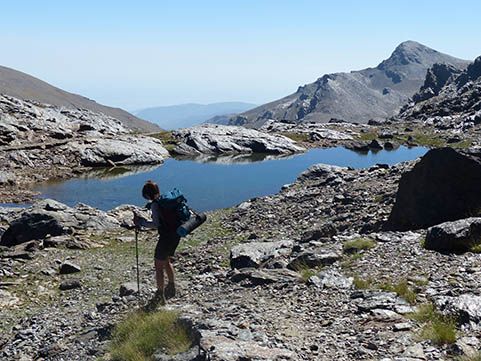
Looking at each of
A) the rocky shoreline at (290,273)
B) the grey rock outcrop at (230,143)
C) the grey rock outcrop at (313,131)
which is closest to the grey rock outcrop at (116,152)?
the grey rock outcrop at (230,143)

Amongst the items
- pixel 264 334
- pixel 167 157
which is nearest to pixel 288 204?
pixel 264 334

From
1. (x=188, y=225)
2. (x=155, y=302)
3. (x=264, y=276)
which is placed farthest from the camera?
(x=264, y=276)

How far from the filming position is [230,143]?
344 feet

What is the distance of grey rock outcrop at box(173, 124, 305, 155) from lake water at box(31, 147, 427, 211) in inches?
253

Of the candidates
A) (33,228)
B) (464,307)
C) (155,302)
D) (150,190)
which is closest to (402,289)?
(464,307)

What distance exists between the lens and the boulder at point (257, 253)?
81.1 ft

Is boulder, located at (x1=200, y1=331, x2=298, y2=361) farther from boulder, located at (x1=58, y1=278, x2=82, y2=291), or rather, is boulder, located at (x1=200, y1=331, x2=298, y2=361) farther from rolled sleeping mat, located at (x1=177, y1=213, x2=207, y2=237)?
boulder, located at (x1=58, y1=278, x2=82, y2=291)

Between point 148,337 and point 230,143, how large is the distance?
92.2 meters

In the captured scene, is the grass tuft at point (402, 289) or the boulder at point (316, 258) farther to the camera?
the boulder at point (316, 258)

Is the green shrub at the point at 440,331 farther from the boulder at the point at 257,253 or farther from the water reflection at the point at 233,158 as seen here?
the water reflection at the point at 233,158

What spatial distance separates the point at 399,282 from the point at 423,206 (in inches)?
349

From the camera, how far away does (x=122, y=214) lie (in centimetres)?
4138

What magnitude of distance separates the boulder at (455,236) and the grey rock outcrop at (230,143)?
3217 inches

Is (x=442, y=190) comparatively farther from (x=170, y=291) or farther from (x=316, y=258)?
(x=170, y=291)
